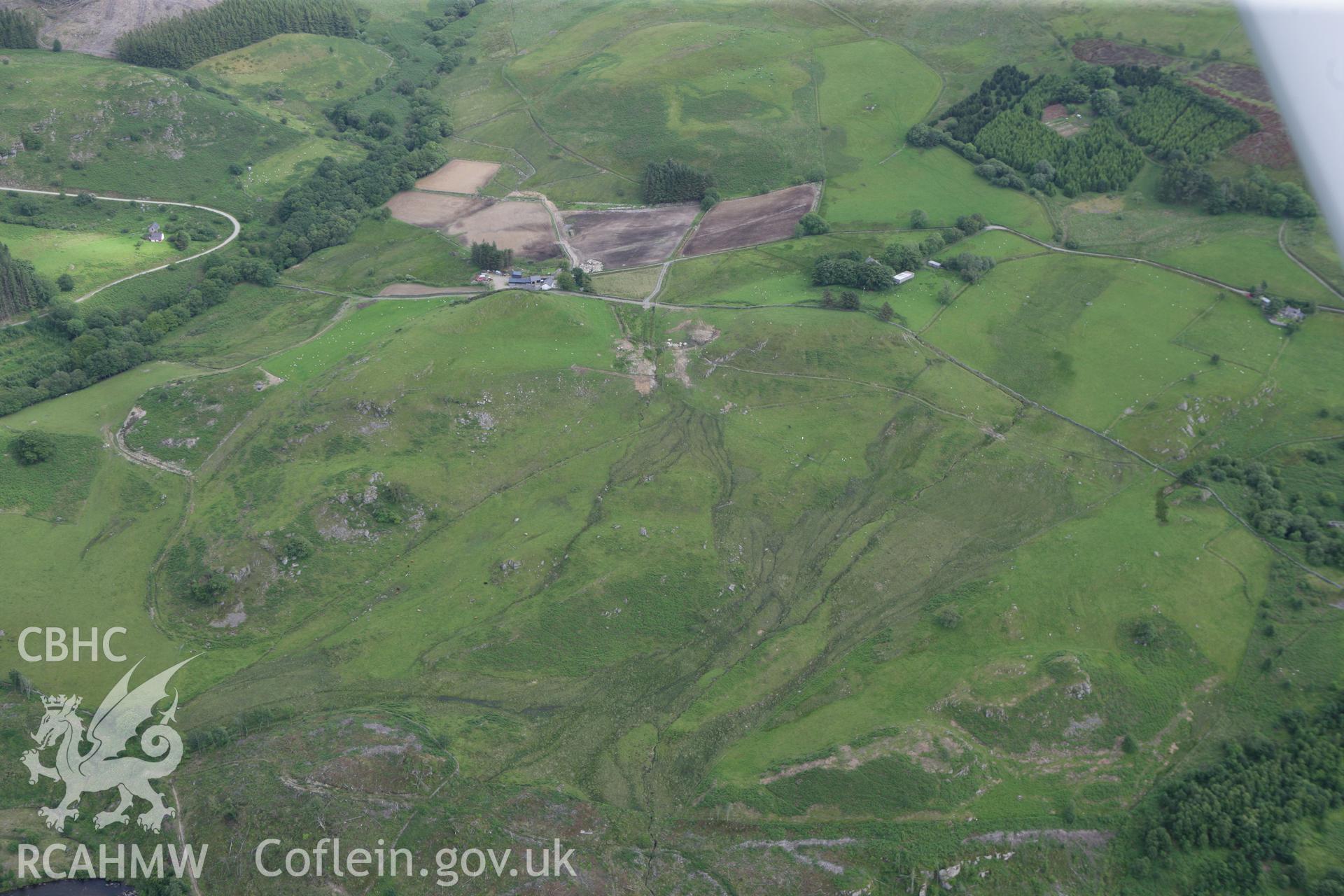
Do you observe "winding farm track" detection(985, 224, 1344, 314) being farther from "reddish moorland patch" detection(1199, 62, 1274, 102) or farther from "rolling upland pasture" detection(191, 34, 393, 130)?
"rolling upland pasture" detection(191, 34, 393, 130)

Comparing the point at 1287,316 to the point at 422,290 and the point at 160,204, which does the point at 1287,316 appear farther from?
the point at 160,204

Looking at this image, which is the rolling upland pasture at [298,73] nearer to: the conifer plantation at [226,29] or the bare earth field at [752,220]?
the conifer plantation at [226,29]

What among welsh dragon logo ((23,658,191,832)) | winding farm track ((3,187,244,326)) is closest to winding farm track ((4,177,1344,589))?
winding farm track ((3,187,244,326))

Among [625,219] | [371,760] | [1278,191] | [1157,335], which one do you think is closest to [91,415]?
[371,760]

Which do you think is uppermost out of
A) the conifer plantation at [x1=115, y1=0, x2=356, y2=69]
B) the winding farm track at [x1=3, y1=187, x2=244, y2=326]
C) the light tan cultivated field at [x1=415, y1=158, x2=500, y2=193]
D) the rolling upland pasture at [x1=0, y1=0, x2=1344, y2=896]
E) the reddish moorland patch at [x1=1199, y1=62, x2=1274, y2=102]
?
the conifer plantation at [x1=115, y1=0, x2=356, y2=69]

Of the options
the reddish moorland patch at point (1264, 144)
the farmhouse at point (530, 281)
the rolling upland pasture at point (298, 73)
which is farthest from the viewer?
the rolling upland pasture at point (298, 73)

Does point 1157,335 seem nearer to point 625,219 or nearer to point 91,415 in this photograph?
point 625,219

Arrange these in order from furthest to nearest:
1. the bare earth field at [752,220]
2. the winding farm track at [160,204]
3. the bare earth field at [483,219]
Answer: the bare earth field at [483,219] < the bare earth field at [752,220] < the winding farm track at [160,204]

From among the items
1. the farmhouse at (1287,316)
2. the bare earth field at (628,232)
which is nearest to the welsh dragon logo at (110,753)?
the bare earth field at (628,232)
